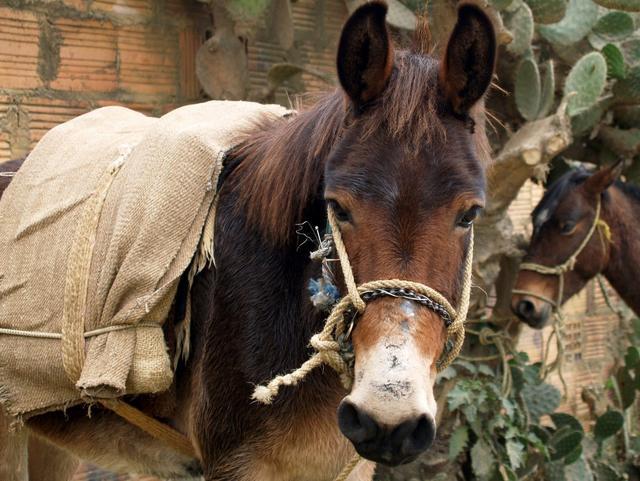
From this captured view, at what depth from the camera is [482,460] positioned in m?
3.79

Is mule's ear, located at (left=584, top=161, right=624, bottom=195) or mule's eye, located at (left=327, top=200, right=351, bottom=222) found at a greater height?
mule's eye, located at (left=327, top=200, right=351, bottom=222)

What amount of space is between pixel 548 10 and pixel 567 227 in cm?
127

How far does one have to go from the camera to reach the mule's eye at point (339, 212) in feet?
5.63

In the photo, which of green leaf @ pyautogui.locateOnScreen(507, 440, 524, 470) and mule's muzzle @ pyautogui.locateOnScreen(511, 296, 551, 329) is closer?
green leaf @ pyautogui.locateOnScreen(507, 440, 524, 470)

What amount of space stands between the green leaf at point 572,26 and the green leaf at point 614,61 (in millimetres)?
145

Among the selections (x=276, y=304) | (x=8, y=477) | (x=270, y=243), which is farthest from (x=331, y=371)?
(x=8, y=477)

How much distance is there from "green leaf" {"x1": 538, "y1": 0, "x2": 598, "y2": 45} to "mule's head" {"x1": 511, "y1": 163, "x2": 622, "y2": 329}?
0.78m

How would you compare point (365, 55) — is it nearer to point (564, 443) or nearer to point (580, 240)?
point (564, 443)

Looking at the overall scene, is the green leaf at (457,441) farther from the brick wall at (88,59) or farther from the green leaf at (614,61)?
the brick wall at (88,59)

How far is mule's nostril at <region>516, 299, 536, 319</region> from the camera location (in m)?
4.33

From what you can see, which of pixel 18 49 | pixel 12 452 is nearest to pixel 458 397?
pixel 12 452

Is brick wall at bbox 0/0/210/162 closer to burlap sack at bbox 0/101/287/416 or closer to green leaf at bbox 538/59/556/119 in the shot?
burlap sack at bbox 0/101/287/416

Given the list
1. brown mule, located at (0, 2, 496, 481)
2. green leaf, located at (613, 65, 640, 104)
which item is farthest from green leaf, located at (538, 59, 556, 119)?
brown mule, located at (0, 2, 496, 481)

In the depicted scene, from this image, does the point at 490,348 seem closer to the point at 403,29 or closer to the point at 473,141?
the point at 403,29
